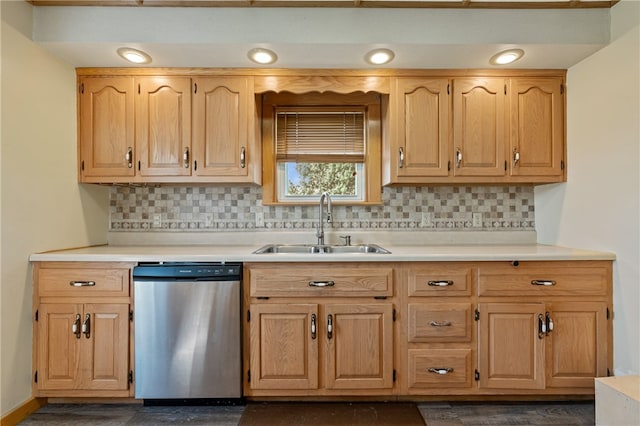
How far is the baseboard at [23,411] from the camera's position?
1.77 metres

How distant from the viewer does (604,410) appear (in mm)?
1513

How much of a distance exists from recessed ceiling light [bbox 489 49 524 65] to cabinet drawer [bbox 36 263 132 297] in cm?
248

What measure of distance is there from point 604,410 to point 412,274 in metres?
0.99

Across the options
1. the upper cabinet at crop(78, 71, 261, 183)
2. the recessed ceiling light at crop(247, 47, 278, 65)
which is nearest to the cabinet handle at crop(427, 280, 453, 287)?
the upper cabinet at crop(78, 71, 261, 183)

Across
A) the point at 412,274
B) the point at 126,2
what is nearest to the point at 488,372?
the point at 412,274

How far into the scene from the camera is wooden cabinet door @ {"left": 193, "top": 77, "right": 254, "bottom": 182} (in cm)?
226

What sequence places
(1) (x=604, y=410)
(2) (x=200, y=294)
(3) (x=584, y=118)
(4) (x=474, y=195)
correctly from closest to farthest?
1. (1) (x=604, y=410)
2. (2) (x=200, y=294)
3. (3) (x=584, y=118)
4. (4) (x=474, y=195)

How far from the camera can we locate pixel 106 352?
191 centimetres

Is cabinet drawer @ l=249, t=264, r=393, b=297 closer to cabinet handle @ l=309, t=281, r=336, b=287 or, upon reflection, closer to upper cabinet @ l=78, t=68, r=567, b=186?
cabinet handle @ l=309, t=281, r=336, b=287

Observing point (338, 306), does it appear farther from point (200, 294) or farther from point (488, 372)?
point (488, 372)

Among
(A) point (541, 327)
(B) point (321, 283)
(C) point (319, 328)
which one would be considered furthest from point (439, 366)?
(B) point (321, 283)

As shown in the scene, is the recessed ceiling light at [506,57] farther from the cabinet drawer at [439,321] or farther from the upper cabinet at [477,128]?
the cabinet drawer at [439,321]

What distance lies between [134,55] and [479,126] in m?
2.20

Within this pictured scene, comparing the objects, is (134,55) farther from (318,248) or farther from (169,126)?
(318,248)
